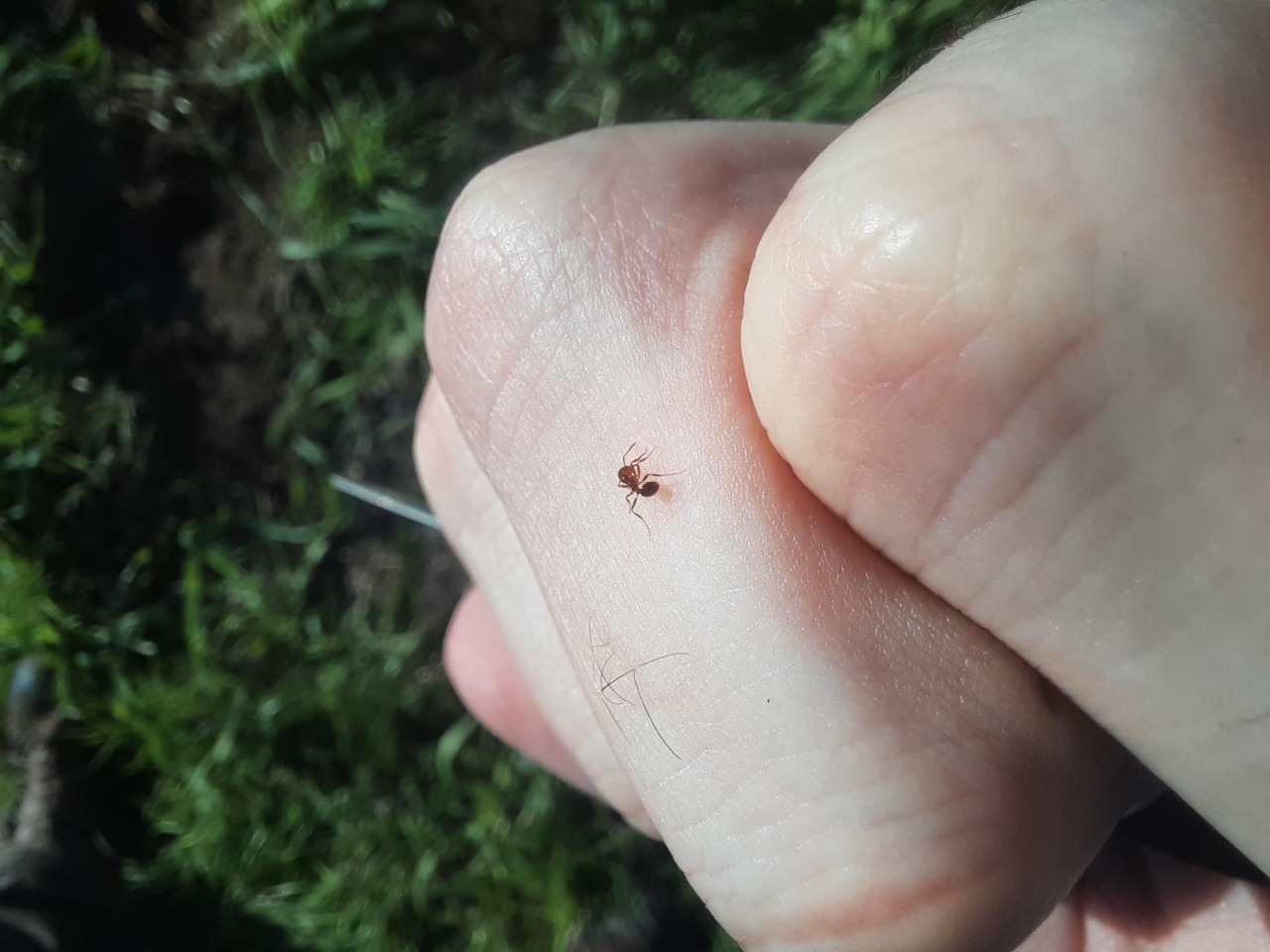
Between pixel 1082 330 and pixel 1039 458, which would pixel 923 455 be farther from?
pixel 1082 330

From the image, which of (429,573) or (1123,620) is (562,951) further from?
(1123,620)

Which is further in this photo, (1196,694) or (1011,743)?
(1011,743)

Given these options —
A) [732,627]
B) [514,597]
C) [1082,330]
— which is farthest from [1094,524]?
[514,597]

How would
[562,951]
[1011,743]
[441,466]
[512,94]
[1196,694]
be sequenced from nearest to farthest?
1. [1196,694]
2. [1011,743]
3. [441,466]
4. [562,951]
5. [512,94]

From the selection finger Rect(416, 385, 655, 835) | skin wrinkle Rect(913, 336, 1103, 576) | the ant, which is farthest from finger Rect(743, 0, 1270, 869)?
finger Rect(416, 385, 655, 835)

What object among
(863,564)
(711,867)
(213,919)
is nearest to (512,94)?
(863,564)

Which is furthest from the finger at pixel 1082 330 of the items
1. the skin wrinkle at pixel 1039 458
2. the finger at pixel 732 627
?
the finger at pixel 732 627
